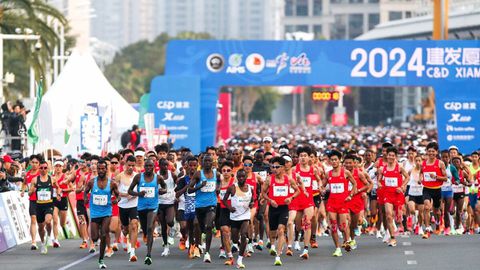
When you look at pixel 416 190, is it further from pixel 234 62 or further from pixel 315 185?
pixel 234 62

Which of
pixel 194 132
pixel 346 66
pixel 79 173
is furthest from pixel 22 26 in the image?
pixel 79 173

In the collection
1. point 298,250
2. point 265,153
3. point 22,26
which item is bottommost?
point 298,250

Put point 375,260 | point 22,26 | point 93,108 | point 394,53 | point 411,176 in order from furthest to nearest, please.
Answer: point 22,26 → point 394,53 → point 93,108 → point 411,176 → point 375,260

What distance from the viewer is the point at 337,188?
21828mm

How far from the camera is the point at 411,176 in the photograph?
25.6m

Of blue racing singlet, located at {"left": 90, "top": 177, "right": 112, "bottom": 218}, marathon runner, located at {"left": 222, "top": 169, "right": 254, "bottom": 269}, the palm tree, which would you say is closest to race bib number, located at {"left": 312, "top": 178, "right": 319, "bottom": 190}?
marathon runner, located at {"left": 222, "top": 169, "right": 254, "bottom": 269}

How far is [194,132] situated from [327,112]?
141280 millimetres

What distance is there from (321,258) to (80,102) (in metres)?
21.5

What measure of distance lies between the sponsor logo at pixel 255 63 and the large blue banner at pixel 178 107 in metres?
1.64

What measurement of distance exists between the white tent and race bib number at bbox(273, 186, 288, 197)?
15854 millimetres

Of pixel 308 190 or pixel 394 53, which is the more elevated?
pixel 394 53

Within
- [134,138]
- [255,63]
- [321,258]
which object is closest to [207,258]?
[321,258]

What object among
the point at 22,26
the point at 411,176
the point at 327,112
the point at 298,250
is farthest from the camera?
the point at 327,112

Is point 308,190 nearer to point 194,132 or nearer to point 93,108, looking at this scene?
point 93,108
